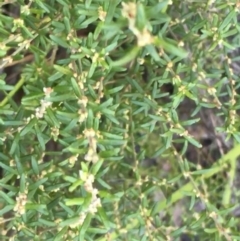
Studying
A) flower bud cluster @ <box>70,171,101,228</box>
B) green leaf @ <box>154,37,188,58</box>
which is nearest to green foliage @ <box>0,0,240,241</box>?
flower bud cluster @ <box>70,171,101,228</box>

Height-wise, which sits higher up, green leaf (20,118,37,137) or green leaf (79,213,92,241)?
green leaf (20,118,37,137)

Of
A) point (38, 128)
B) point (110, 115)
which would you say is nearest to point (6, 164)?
point (38, 128)

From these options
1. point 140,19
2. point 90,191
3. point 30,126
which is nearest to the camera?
point 140,19

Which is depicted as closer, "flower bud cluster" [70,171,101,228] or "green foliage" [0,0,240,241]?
"flower bud cluster" [70,171,101,228]

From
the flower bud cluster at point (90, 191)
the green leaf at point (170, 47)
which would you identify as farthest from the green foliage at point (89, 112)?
the green leaf at point (170, 47)

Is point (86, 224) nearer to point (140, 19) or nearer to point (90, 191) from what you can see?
point (90, 191)

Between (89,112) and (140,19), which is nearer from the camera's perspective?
(140,19)

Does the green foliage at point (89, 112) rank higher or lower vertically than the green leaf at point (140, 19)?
lower

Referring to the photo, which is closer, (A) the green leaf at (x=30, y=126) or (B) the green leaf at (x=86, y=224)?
(B) the green leaf at (x=86, y=224)

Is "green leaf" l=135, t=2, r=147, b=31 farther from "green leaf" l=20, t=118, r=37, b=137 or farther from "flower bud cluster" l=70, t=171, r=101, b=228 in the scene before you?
"green leaf" l=20, t=118, r=37, b=137

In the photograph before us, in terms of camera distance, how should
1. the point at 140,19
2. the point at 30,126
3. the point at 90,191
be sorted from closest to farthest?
the point at 140,19 → the point at 90,191 → the point at 30,126

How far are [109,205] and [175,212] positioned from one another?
47 cm

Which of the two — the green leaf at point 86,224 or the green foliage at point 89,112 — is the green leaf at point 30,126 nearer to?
the green foliage at point 89,112

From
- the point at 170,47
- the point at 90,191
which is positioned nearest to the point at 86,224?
the point at 90,191
